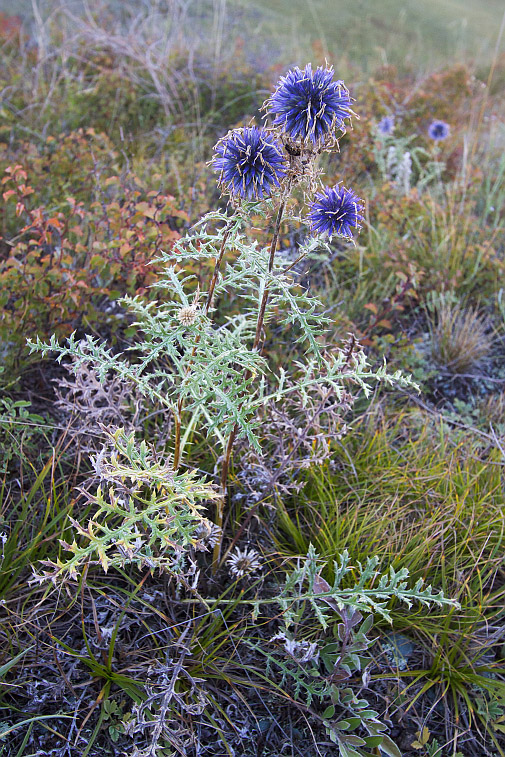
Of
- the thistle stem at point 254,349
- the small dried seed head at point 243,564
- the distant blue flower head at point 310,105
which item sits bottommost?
the small dried seed head at point 243,564

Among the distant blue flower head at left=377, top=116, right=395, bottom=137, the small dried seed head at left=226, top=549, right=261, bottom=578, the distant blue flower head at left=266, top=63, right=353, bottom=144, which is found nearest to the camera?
the distant blue flower head at left=266, top=63, right=353, bottom=144

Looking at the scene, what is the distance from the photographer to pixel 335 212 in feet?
5.25

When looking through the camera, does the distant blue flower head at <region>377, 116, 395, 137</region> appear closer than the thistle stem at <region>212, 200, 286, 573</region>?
No

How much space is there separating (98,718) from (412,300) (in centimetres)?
294

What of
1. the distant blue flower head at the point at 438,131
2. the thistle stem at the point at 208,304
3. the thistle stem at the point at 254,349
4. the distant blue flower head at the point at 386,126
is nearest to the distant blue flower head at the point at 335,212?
the thistle stem at the point at 254,349

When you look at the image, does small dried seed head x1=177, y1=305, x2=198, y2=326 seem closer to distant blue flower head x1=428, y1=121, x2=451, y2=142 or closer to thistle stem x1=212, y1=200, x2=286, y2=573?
thistle stem x1=212, y1=200, x2=286, y2=573

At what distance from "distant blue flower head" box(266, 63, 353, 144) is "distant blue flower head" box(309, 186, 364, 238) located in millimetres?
177

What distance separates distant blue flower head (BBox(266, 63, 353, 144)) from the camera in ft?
4.77

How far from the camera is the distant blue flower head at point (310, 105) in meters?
1.45

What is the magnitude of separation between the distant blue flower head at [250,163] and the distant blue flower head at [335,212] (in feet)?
0.54

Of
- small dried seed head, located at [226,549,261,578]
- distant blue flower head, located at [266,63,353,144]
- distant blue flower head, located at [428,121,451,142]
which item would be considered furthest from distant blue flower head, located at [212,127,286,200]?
distant blue flower head, located at [428,121,451,142]

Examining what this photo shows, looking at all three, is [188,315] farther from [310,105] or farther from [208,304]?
[310,105]

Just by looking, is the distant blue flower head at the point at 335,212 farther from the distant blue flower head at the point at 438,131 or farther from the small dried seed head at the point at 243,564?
the distant blue flower head at the point at 438,131

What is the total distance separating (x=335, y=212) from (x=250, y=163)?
29 centimetres
